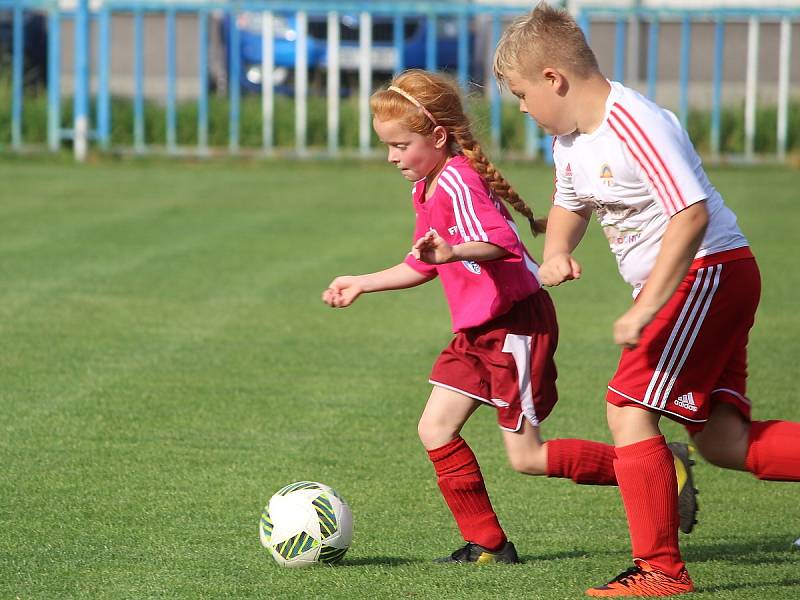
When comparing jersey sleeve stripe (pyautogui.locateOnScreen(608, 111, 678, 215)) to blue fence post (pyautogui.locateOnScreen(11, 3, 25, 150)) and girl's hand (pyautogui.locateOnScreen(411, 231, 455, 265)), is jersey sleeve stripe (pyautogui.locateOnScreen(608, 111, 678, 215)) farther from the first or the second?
blue fence post (pyautogui.locateOnScreen(11, 3, 25, 150))

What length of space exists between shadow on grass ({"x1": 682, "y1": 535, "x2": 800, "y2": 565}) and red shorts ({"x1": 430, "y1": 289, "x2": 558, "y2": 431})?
2.16ft

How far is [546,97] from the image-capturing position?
12.5ft

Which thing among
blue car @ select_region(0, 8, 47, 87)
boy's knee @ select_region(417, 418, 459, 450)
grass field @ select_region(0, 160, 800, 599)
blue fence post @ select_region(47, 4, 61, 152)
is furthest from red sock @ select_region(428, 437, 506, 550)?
blue car @ select_region(0, 8, 47, 87)

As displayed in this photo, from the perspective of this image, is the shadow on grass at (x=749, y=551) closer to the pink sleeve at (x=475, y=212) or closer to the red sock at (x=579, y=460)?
the red sock at (x=579, y=460)

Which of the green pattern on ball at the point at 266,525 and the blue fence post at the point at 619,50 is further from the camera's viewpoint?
the blue fence post at the point at 619,50

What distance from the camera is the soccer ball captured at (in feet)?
13.8

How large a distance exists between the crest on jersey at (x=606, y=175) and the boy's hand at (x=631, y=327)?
1.44ft

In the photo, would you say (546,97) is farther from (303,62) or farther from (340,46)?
(340,46)

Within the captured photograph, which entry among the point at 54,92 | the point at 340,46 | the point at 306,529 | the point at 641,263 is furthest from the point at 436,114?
the point at 340,46

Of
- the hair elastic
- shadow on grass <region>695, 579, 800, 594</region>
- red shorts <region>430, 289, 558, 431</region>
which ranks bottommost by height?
shadow on grass <region>695, 579, 800, 594</region>

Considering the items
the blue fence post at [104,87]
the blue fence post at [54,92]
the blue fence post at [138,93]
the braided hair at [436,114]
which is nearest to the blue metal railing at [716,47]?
the blue fence post at [138,93]

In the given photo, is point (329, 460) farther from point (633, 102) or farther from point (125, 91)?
point (125, 91)

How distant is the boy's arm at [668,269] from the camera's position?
3.54 metres

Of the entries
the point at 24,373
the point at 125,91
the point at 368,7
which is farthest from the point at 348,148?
the point at 24,373
